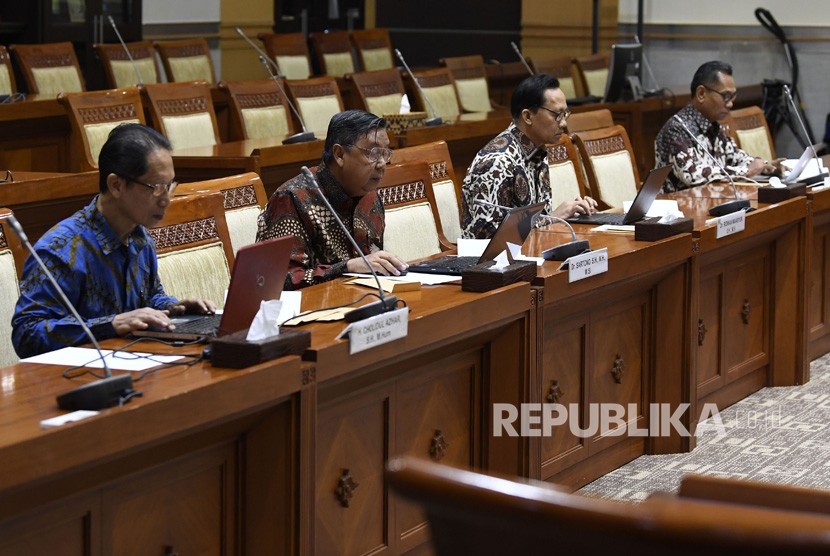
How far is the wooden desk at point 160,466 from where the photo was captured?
1.87 meters

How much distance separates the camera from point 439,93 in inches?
275

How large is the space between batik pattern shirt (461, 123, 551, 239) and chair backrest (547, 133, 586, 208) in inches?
24.2

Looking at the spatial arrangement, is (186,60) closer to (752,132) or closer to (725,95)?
(752,132)

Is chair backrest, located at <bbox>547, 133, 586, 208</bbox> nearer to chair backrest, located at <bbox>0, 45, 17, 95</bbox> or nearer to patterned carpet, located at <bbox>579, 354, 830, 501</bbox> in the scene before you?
patterned carpet, located at <bbox>579, 354, 830, 501</bbox>

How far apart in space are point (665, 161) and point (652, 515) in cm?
410

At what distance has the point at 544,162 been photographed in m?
4.09

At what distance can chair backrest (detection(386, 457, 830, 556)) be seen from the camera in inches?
44.4

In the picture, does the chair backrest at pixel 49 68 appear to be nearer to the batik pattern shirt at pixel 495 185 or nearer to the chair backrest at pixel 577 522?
the batik pattern shirt at pixel 495 185

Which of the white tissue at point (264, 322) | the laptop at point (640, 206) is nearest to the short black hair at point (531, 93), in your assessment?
the laptop at point (640, 206)

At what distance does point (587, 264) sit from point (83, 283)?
1282mm

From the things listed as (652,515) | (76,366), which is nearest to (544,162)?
(76,366)

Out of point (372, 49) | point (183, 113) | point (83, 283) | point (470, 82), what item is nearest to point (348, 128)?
point (83, 283)

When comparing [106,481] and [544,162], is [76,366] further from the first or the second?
[544,162]

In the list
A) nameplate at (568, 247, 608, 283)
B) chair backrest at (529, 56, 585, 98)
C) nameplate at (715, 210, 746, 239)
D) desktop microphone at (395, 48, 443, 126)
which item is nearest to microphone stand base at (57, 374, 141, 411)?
nameplate at (568, 247, 608, 283)
